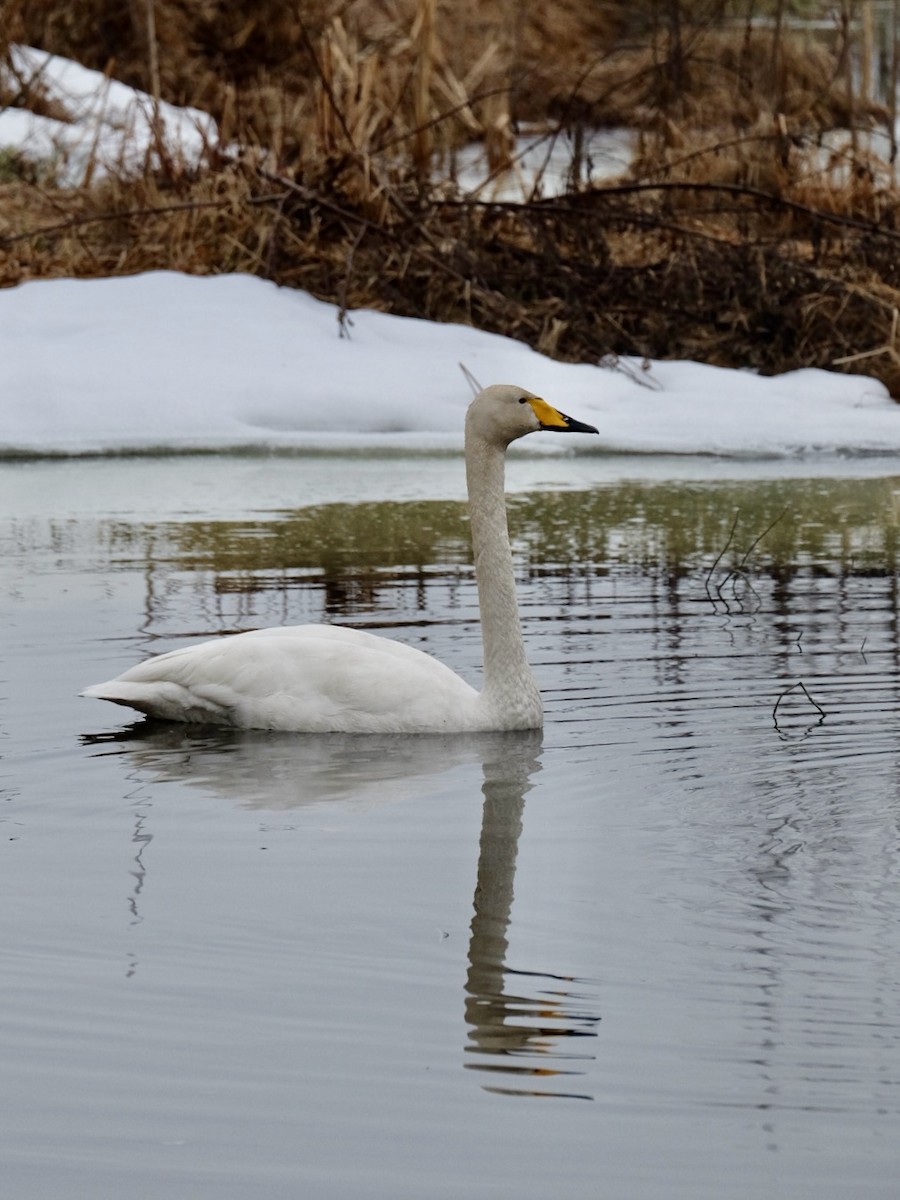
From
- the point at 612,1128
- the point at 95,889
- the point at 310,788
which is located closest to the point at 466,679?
the point at 310,788

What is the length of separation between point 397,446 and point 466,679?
5.92 meters

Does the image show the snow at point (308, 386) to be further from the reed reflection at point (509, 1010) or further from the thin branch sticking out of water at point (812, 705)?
the reed reflection at point (509, 1010)

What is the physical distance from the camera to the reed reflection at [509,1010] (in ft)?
10.2

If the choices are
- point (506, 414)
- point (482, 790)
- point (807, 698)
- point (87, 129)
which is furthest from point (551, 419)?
point (87, 129)

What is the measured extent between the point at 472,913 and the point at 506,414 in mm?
2299

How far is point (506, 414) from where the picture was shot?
5949mm

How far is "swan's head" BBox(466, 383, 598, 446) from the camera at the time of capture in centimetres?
587

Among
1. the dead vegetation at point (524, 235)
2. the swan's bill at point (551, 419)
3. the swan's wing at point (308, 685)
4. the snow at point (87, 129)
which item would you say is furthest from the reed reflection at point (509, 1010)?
the snow at point (87, 129)

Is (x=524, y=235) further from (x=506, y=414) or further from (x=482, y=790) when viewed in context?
(x=482, y=790)

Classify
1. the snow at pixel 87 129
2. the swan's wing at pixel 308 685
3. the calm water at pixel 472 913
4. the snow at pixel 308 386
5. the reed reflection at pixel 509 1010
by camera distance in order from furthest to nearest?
the snow at pixel 87 129 → the snow at pixel 308 386 → the swan's wing at pixel 308 685 → the reed reflection at pixel 509 1010 → the calm water at pixel 472 913

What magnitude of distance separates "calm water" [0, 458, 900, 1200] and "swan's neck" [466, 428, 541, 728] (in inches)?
4.2

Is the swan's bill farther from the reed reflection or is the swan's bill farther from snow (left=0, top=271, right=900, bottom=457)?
snow (left=0, top=271, right=900, bottom=457)

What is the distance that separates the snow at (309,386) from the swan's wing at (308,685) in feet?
21.3

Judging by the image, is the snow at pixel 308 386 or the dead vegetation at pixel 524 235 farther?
the dead vegetation at pixel 524 235
